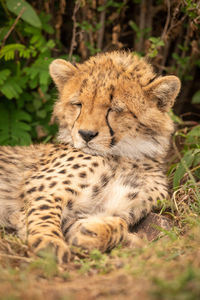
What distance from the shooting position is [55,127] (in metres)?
4.06

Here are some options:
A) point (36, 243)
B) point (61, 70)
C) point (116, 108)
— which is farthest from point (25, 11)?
point (36, 243)

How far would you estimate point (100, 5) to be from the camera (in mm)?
4129

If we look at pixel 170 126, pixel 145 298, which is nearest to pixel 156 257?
pixel 145 298

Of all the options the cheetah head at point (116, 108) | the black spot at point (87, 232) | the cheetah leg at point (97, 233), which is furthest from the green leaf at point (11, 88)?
the black spot at point (87, 232)

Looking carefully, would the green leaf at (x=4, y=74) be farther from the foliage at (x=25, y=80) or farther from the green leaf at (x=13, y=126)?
the green leaf at (x=13, y=126)

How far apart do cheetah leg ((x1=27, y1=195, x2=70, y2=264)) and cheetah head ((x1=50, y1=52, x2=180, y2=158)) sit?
43 centimetres

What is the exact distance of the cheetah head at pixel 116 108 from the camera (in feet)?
8.45

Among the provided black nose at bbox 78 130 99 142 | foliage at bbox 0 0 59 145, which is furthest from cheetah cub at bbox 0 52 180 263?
foliage at bbox 0 0 59 145

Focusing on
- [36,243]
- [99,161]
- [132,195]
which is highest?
[99,161]

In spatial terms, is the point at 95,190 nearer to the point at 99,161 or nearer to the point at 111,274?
the point at 99,161

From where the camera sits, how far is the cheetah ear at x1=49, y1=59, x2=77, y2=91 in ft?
9.75

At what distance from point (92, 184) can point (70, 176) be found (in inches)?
5.6

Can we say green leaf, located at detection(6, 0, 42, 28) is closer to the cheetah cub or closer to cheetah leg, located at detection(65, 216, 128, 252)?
the cheetah cub

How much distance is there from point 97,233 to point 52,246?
0.29 metres
